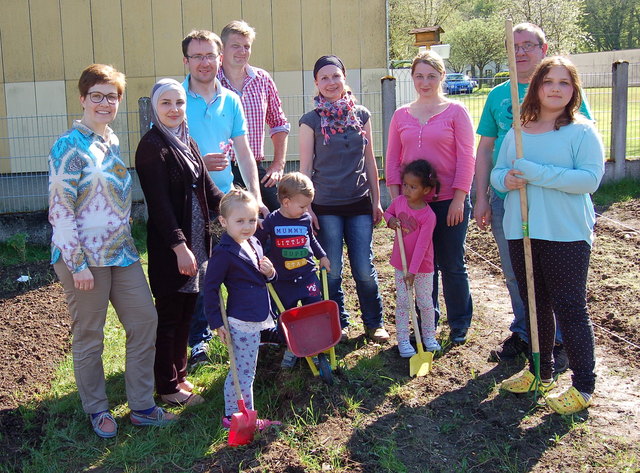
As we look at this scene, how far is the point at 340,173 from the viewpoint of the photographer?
4906mm

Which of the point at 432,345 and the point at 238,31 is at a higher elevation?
the point at 238,31

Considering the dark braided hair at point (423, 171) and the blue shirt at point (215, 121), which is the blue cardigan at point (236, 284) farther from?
the dark braided hair at point (423, 171)

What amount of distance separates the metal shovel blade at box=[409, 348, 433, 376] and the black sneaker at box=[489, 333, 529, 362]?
486mm

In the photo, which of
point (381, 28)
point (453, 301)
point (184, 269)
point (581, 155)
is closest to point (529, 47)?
point (581, 155)

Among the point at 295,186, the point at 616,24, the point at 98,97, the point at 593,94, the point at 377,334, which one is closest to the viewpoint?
the point at 98,97

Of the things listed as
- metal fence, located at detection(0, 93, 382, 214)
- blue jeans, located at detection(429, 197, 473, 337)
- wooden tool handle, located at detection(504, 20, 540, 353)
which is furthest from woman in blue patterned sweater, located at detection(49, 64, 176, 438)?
metal fence, located at detection(0, 93, 382, 214)

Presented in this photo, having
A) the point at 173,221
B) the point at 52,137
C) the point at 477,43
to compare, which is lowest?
the point at 173,221

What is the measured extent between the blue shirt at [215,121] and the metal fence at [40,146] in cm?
515

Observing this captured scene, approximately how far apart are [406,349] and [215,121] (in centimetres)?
202

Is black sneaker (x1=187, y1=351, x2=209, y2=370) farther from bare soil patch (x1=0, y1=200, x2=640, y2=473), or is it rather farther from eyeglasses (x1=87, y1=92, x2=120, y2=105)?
eyeglasses (x1=87, y1=92, x2=120, y2=105)

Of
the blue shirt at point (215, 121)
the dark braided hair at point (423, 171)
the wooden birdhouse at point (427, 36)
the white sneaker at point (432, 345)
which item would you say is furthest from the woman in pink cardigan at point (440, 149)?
the wooden birdhouse at point (427, 36)

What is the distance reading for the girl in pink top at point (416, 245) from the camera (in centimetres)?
461

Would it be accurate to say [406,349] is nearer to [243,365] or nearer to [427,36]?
[243,365]

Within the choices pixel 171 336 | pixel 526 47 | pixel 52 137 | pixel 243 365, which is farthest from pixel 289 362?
pixel 52 137
